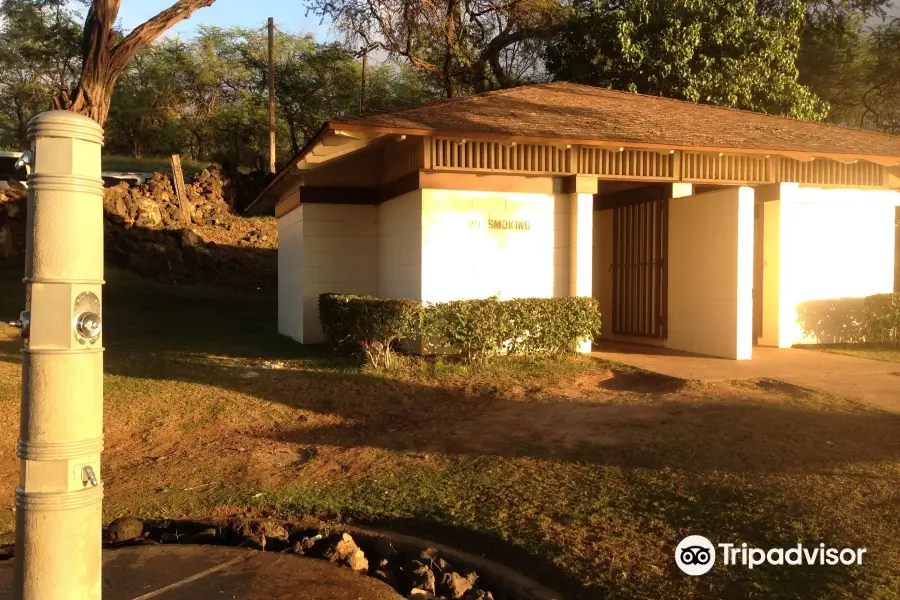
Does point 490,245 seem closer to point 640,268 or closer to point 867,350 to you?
point 640,268

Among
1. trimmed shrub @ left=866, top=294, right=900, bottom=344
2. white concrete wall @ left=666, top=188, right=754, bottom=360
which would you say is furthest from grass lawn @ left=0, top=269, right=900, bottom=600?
trimmed shrub @ left=866, top=294, right=900, bottom=344

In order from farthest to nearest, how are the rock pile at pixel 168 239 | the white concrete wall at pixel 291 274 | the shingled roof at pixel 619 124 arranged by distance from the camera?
the rock pile at pixel 168 239 → the white concrete wall at pixel 291 274 → the shingled roof at pixel 619 124

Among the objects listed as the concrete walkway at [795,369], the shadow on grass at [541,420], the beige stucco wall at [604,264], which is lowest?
the shadow on grass at [541,420]

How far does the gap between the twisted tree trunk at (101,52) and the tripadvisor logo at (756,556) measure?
477 inches

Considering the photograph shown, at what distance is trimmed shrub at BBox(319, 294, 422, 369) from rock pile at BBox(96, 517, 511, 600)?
15.2ft

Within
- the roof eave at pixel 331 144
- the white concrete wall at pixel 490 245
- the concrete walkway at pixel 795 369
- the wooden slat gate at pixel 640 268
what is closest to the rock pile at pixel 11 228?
the roof eave at pixel 331 144

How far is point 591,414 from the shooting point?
25.8 ft

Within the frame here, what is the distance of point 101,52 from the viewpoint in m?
13.2

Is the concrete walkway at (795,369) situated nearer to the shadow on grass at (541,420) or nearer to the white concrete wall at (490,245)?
the shadow on grass at (541,420)

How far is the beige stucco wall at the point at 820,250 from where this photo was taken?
12688 millimetres

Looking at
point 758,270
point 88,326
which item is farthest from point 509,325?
point 88,326

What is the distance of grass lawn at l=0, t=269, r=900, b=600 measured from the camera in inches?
179

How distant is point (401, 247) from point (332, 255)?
1.90 m

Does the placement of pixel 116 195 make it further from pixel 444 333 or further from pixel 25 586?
pixel 25 586
